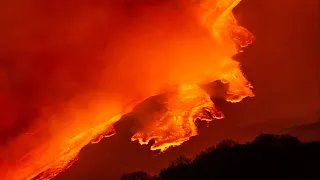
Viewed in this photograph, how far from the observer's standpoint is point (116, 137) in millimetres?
6320

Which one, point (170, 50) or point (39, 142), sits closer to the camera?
point (39, 142)

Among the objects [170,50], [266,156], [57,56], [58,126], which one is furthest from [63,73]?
[266,156]

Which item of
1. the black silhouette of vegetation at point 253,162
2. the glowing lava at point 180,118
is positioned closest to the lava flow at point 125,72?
the glowing lava at point 180,118

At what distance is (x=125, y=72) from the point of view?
Answer: 755 cm

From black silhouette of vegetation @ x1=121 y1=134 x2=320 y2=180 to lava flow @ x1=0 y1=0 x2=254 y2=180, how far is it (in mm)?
531

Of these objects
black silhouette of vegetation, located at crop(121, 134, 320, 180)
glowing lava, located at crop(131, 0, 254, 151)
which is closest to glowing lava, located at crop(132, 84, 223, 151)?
glowing lava, located at crop(131, 0, 254, 151)

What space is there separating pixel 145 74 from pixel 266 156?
106 inches

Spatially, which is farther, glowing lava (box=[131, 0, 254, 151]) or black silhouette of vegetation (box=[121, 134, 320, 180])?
glowing lava (box=[131, 0, 254, 151])

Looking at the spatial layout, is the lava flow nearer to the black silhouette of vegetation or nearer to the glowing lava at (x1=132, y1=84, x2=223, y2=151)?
the glowing lava at (x1=132, y1=84, x2=223, y2=151)

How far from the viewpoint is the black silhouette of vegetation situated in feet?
17.0

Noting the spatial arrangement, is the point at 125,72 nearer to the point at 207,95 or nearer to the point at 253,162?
the point at 207,95

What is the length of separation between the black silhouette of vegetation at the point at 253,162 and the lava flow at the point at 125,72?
53cm

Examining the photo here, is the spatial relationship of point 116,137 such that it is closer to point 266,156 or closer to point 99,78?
point 99,78

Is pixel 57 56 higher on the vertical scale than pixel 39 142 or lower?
higher
